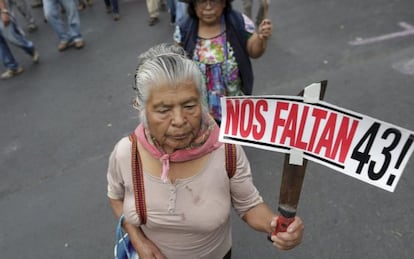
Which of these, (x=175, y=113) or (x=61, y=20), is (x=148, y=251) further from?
(x=61, y=20)

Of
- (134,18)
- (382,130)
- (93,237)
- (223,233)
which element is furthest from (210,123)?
(134,18)

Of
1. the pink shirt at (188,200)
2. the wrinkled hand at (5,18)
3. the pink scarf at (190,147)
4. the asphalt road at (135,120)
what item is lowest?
the asphalt road at (135,120)

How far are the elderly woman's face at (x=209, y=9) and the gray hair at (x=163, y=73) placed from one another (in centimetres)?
128

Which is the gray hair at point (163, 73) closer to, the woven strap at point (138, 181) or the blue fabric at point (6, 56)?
the woven strap at point (138, 181)

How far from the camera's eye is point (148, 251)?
5.42 ft

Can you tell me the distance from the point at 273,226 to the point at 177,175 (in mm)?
437

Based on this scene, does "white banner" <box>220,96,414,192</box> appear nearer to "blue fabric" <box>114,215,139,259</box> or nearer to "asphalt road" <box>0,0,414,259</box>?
"blue fabric" <box>114,215,139,259</box>

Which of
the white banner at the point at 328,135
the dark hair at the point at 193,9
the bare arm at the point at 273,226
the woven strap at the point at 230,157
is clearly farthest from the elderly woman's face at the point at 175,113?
the dark hair at the point at 193,9

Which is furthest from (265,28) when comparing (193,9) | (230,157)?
(230,157)

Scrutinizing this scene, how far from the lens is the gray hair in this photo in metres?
1.33

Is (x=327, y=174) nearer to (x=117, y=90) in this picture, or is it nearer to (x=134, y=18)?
(x=117, y=90)

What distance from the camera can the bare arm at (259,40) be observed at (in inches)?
99.8

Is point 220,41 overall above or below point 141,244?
above

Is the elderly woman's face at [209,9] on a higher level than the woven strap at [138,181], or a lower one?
higher
